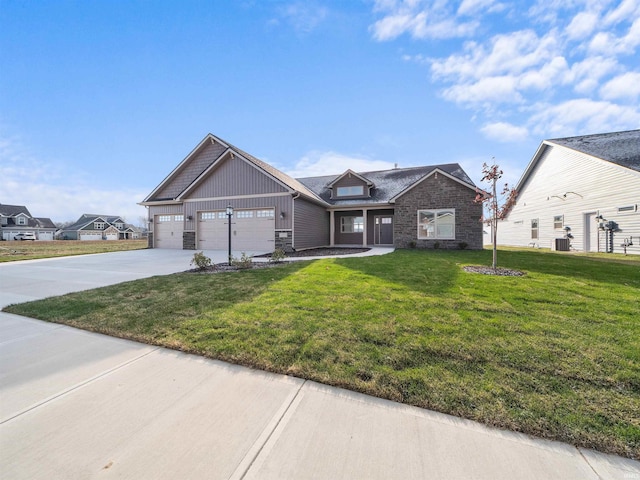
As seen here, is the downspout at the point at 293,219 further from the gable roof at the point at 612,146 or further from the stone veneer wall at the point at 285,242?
the gable roof at the point at 612,146

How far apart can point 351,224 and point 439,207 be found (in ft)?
18.5

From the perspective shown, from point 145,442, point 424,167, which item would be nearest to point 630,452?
point 145,442

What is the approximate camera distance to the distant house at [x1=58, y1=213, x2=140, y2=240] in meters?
52.5

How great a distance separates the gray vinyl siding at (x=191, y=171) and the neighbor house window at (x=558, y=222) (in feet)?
73.3

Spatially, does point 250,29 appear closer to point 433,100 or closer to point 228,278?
point 433,100

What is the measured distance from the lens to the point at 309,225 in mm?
14789


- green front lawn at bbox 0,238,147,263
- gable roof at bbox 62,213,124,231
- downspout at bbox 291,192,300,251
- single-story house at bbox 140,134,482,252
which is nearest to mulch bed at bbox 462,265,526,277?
single-story house at bbox 140,134,482,252

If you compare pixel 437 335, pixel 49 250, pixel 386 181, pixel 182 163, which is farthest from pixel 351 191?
pixel 49 250

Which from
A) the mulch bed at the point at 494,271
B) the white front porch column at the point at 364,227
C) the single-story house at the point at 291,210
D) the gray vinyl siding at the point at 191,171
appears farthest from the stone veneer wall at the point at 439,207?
the gray vinyl siding at the point at 191,171

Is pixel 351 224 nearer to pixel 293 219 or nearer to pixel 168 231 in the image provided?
pixel 293 219

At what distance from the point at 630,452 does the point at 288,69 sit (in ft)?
46.8

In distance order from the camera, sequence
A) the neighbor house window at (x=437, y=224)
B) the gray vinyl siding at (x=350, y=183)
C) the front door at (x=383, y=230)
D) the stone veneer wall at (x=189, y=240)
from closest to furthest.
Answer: the neighbor house window at (x=437, y=224) → the stone veneer wall at (x=189, y=240) → the front door at (x=383, y=230) → the gray vinyl siding at (x=350, y=183)

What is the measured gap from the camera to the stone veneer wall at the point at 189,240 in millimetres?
15383

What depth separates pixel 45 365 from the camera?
2686 mm
